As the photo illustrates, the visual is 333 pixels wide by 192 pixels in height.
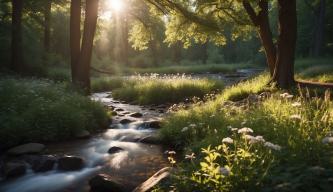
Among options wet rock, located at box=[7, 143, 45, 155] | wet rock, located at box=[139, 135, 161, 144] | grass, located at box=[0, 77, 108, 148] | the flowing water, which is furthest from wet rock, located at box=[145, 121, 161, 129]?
wet rock, located at box=[7, 143, 45, 155]

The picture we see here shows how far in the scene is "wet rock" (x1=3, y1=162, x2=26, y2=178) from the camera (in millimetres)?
8445

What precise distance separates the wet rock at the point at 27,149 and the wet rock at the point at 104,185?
9.72 ft

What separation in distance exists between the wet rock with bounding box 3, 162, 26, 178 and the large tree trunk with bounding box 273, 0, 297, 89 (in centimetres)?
1086

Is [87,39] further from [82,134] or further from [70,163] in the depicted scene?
[70,163]

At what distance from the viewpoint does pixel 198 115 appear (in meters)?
11.0

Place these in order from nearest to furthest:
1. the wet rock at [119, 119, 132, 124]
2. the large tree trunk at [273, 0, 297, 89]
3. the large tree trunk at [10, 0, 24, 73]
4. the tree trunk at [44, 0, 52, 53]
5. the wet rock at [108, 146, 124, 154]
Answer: the wet rock at [108, 146, 124, 154]
the wet rock at [119, 119, 132, 124]
the large tree trunk at [273, 0, 297, 89]
the large tree trunk at [10, 0, 24, 73]
the tree trunk at [44, 0, 52, 53]

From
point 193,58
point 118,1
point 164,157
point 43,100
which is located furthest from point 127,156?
point 193,58

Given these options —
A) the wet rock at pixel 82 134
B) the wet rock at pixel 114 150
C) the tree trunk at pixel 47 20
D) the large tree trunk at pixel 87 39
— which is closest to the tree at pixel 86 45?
the large tree trunk at pixel 87 39

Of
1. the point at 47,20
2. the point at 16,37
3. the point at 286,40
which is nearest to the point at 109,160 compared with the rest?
the point at 286,40

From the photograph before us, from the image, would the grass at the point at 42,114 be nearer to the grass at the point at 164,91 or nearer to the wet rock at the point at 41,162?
the wet rock at the point at 41,162

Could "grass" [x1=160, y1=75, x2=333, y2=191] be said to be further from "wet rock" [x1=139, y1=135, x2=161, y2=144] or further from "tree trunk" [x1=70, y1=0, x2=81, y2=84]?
"tree trunk" [x1=70, y1=0, x2=81, y2=84]

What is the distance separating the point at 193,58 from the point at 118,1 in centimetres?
5565

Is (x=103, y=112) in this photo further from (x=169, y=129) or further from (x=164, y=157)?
(x=164, y=157)

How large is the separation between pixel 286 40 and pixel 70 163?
419 inches
